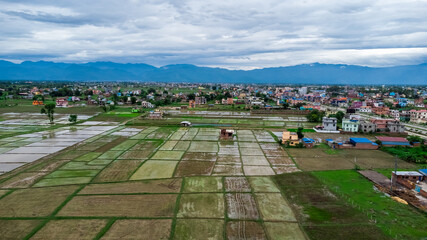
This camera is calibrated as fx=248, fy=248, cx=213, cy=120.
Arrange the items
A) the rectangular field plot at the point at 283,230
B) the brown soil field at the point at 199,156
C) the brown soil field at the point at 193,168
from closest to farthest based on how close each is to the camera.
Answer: the rectangular field plot at the point at 283,230
the brown soil field at the point at 193,168
the brown soil field at the point at 199,156

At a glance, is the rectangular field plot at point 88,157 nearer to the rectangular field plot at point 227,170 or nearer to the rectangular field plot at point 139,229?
the rectangular field plot at point 227,170

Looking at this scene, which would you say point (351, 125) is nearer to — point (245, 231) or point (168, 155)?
point (168, 155)

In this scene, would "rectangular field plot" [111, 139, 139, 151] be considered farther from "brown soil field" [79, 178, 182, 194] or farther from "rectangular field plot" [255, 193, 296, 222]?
"rectangular field plot" [255, 193, 296, 222]

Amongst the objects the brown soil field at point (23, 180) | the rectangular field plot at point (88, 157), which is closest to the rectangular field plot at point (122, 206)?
the brown soil field at point (23, 180)

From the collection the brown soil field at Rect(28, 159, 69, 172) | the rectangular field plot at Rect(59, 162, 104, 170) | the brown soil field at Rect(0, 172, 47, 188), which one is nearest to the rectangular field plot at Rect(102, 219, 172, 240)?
the brown soil field at Rect(0, 172, 47, 188)

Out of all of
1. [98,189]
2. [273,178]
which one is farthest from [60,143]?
[273,178]

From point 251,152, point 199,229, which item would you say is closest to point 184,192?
point 199,229
